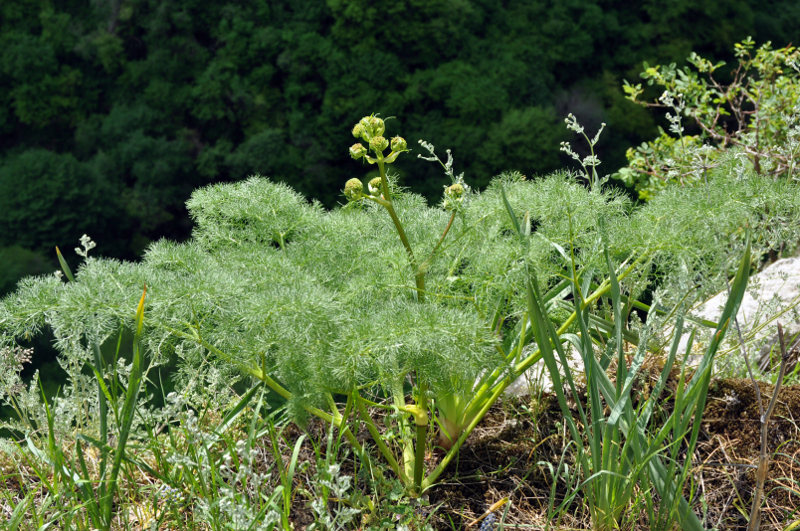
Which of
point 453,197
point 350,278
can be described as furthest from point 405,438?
point 453,197

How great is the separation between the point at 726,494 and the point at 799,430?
0.24 m

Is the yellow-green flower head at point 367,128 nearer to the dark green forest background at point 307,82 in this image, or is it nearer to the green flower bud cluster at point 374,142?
the green flower bud cluster at point 374,142

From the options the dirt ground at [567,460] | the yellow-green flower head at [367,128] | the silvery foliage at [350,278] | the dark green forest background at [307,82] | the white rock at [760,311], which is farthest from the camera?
the dark green forest background at [307,82]

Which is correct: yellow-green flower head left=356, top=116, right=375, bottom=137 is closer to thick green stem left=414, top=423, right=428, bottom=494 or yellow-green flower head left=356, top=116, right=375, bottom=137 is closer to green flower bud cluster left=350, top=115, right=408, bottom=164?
green flower bud cluster left=350, top=115, right=408, bottom=164

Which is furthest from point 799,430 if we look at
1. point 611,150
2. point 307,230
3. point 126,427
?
point 611,150

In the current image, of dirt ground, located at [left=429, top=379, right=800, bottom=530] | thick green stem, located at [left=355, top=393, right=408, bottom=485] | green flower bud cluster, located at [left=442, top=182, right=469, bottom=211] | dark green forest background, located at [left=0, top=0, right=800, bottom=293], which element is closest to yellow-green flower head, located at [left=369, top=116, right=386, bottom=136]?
green flower bud cluster, located at [left=442, top=182, right=469, bottom=211]

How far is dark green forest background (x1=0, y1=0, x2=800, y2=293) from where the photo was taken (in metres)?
11.1

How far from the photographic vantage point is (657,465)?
1061 mm

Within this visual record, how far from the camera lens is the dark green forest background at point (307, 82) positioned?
1114 centimetres

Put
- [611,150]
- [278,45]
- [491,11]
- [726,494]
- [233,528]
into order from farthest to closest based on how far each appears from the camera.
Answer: [491,11] → [278,45] → [611,150] → [726,494] → [233,528]

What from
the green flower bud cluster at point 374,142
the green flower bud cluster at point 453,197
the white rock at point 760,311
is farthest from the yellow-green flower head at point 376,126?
the white rock at point 760,311

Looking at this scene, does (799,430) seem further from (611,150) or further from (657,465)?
(611,150)

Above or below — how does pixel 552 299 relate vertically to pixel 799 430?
above

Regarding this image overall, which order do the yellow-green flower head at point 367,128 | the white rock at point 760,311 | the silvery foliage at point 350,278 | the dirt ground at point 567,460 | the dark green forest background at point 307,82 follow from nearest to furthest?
the silvery foliage at point 350,278, the yellow-green flower head at point 367,128, the dirt ground at point 567,460, the white rock at point 760,311, the dark green forest background at point 307,82
